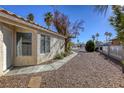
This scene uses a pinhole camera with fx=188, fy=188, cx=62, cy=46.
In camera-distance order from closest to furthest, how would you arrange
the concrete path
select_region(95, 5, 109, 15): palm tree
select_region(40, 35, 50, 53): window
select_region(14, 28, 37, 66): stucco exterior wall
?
select_region(95, 5, 109, 15): palm tree < the concrete path < select_region(14, 28, 37, 66): stucco exterior wall < select_region(40, 35, 50, 53): window

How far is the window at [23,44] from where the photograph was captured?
12625mm

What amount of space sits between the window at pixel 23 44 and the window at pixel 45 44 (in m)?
1.49

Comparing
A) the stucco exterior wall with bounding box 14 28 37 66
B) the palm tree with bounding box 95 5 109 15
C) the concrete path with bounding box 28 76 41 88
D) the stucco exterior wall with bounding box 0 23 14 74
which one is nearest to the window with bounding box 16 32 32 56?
the stucco exterior wall with bounding box 14 28 37 66

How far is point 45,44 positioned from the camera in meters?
15.5

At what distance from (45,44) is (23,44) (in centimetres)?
292

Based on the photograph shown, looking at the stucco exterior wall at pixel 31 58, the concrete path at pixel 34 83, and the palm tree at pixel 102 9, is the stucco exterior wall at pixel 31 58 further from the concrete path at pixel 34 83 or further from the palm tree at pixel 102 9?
the palm tree at pixel 102 9

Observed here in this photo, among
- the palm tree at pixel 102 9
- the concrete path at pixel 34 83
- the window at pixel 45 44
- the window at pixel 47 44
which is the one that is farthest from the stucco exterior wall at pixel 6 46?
the palm tree at pixel 102 9

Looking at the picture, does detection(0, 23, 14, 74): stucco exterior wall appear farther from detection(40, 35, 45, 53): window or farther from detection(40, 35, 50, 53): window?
detection(40, 35, 50, 53): window

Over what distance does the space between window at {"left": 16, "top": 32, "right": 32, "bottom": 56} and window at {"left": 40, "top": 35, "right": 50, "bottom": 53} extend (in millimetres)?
1485

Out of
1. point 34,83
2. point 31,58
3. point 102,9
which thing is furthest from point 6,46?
point 102,9

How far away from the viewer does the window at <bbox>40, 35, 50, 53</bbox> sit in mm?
14617
